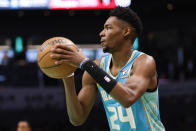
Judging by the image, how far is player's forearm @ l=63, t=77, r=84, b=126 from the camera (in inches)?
130

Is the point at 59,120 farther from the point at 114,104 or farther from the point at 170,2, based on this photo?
the point at 114,104

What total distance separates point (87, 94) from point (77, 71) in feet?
32.9

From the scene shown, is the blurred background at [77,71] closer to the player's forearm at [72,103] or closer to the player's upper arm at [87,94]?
the player's upper arm at [87,94]

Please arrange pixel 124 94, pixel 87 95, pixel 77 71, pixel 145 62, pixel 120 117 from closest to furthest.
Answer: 1. pixel 124 94
2. pixel 145 62
3. pixel 120 117
4. pixel 87 95
5. pixel 77 71

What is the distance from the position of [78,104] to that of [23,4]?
29.9 feet

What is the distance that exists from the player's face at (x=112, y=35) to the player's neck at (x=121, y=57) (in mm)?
84

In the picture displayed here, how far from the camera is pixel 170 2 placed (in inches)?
566

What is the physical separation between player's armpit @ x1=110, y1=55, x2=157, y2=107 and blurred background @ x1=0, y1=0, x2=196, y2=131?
971 centimetres

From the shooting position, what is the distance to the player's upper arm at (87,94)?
11.6ft

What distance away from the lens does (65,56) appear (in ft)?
9.03

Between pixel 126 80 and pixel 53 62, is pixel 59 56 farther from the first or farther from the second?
pixel 126 80

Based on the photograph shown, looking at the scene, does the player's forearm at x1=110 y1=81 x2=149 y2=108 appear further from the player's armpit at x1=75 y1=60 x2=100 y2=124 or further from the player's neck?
the player's armpit at x1=75 y1=60 x2=100 y2=124

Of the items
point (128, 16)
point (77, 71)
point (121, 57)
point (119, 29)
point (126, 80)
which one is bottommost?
point (77, 71)

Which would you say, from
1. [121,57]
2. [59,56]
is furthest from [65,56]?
Answer: [121,57]
